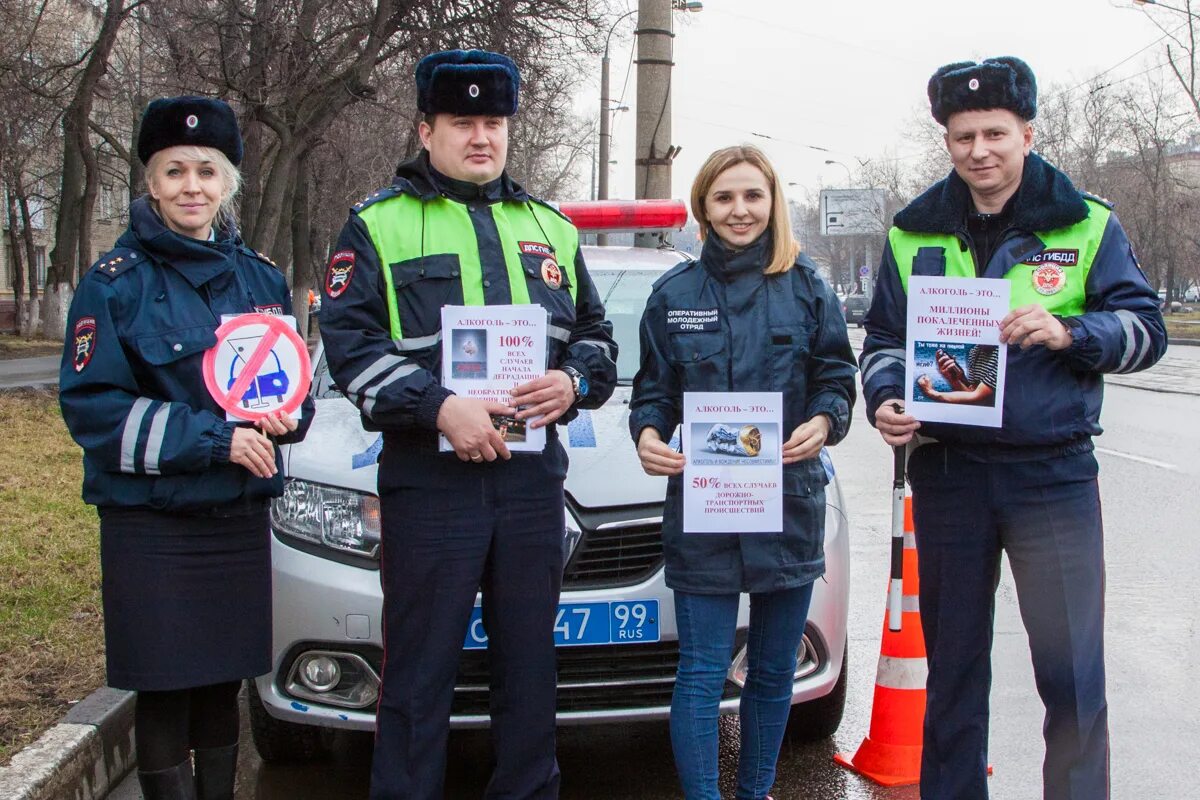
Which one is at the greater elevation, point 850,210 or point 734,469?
point 850,210

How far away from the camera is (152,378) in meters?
2.95

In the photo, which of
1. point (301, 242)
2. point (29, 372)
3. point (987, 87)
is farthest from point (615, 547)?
point (301, 242)

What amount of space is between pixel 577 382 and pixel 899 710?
1.65 metres

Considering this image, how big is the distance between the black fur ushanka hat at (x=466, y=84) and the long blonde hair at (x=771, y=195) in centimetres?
58

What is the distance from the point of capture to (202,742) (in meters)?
3.12

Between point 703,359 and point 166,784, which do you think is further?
point 703,359

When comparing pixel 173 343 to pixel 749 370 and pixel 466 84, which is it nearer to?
pixel 466 84

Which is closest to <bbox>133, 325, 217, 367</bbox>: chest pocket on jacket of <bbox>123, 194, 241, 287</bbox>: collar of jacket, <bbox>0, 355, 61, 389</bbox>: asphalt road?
<bbox>123, 194, 241, 287</bbox>: collar of jacket

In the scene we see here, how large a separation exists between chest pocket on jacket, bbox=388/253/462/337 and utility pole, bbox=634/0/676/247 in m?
7.17

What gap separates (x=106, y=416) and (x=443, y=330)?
31.2 inches

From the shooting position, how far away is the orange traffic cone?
3.90m

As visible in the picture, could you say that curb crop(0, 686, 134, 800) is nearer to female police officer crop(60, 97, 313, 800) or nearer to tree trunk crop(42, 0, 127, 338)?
female police officer crop(60, 97, 313, 800)

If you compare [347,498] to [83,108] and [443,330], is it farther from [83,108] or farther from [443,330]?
[83,108]

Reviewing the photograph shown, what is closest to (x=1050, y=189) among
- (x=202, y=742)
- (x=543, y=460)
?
(x=543, y=460)
